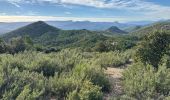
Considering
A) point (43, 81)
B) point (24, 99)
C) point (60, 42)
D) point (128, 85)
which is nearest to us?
point (24, 99)

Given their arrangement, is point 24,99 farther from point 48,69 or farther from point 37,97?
point 48,69

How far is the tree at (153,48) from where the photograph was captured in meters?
16.8

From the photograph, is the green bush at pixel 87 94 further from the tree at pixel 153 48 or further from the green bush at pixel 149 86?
the tree at pixel 153 48

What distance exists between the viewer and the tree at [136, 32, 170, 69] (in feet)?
55.1

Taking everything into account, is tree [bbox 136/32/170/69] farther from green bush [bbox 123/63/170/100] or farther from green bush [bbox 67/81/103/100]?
green bush [bbox 67/81/103/100]

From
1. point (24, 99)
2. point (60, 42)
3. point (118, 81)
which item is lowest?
point (60, 42)

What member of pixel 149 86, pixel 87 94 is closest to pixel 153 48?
pixel 149 86

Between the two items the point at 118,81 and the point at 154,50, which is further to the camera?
the point at 154,50

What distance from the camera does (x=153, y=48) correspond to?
57.3ft

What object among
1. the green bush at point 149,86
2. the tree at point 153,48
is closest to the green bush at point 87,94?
the green bush at point 149,86

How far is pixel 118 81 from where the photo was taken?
42.3 ft

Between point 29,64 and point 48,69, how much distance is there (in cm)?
74

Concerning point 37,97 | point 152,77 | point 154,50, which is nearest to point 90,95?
point 37,97

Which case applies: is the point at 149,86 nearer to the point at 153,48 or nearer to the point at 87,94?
the point at 87,94
